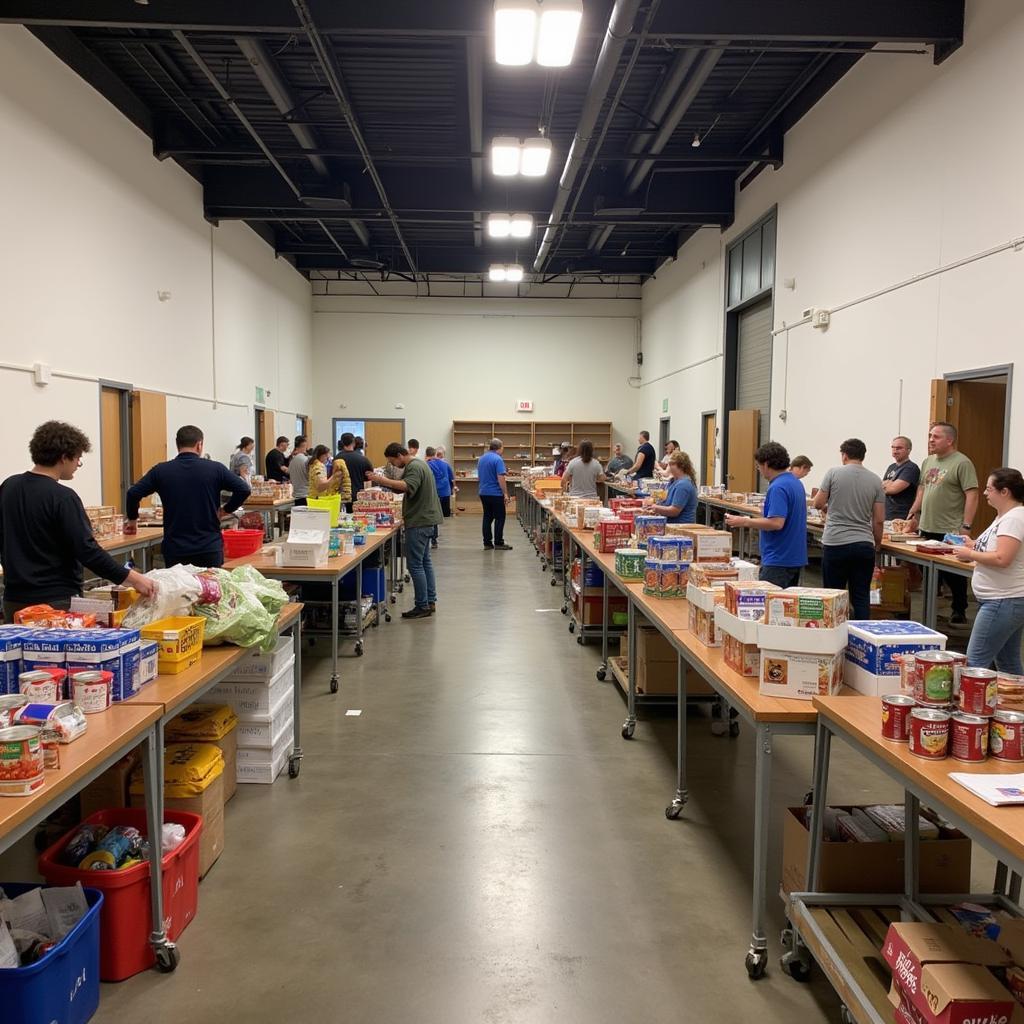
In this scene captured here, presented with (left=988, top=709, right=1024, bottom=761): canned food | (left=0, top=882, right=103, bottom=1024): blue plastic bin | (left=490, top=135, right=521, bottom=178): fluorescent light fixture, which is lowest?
(left=0, top=882, right=103, bottom=1024): blue plastic bin

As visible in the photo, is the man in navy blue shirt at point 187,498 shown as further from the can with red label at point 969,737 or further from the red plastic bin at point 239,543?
the can with red label at point 969,737

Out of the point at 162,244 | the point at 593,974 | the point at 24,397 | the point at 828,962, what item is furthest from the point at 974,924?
the point at 162,244

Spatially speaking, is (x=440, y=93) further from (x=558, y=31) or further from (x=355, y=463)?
(x=355, y=463)

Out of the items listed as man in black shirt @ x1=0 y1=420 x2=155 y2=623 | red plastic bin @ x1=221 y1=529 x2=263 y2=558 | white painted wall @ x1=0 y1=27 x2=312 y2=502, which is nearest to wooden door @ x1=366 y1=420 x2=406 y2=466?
white painted wall @ x1=0 y1=27 x2=312 y2=502

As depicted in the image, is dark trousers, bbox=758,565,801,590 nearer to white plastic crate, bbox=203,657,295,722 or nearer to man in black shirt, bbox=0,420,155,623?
white plastic crate, bbox=203,657,295,722

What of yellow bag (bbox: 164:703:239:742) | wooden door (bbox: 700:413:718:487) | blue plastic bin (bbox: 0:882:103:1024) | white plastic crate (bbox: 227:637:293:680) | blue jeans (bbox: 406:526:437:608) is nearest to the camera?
blue plastic bin (bbox: 0:882:103:1024)

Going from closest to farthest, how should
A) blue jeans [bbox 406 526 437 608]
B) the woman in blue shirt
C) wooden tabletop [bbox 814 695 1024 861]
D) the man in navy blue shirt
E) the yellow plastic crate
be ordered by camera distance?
wooden tabletop [bbox 814 695 1024 861] → the yellow plastic crate → the man in navy blue shirt → the woman in blue shirt → blue jeans [bbox 406 526 437 608]

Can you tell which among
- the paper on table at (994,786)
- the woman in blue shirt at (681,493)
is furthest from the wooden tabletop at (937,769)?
the woman in blue shirt at (681,493)

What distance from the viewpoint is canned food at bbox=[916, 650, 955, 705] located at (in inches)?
82.7

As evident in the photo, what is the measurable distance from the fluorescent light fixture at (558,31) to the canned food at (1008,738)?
16.3 feet

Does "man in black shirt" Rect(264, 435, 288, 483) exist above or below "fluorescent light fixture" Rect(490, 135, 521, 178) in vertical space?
below

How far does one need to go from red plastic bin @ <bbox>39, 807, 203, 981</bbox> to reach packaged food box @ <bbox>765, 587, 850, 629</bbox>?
6.87ft

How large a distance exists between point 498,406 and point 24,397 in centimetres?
1309

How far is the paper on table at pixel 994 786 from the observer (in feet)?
5.53
